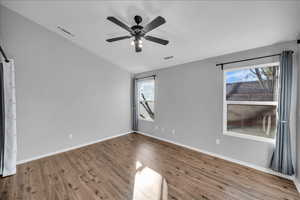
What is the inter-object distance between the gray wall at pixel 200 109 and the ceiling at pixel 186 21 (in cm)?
30

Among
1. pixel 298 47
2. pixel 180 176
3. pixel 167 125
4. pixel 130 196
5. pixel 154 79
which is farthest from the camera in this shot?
pixel 154 79

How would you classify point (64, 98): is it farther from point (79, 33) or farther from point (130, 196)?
point (130, 196)

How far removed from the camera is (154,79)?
14.8ft

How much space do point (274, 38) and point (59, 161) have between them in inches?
197

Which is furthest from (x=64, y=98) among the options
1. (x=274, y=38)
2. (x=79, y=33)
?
(x=274, y=38)

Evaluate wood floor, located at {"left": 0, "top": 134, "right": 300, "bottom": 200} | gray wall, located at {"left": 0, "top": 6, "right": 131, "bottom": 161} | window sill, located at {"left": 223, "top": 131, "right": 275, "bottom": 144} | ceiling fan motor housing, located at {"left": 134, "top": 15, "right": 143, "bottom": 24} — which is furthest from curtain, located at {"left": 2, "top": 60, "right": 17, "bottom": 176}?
window sill, located at {"left": 223, "top": 131, "right": 275, "bottom": 144}

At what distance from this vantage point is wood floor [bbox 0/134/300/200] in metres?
1.88

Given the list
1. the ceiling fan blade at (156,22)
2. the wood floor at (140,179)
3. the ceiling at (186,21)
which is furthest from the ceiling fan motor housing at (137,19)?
the wood floor at (140,179)

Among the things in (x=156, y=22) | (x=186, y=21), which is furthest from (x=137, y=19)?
(x=186, y=21)

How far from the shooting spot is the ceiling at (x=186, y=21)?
1780 millimetres

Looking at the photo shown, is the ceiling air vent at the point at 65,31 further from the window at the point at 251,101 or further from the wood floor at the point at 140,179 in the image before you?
the window at the point at 251,101

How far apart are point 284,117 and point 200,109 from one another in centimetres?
154

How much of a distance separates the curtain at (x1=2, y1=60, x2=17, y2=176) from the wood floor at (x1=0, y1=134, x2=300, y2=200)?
0.85 feet

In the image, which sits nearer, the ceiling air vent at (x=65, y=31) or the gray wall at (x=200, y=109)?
the gray wall at (x=200, y=109)
